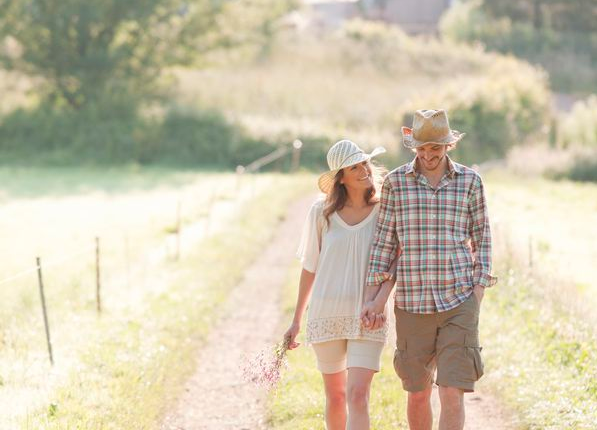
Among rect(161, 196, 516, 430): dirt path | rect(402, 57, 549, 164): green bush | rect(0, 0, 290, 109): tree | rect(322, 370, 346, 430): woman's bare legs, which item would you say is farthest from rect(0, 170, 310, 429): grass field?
rect(0, 0, 290, 109): tree

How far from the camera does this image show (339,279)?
5.95 m

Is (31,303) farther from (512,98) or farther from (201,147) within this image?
(512,98)

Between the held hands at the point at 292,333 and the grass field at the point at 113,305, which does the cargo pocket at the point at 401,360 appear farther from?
the grass field at the point at 113,305

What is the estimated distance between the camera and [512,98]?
36438 mm

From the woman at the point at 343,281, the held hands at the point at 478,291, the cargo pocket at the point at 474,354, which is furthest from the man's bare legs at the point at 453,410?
the held hands at the point at 478,291

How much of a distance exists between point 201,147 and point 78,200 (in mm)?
10577

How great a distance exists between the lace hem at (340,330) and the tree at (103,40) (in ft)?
106

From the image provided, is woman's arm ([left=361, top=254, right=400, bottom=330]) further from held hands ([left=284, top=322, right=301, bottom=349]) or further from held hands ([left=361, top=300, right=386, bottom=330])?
held hands ([left=284, top=322, right=301, bottom=349])

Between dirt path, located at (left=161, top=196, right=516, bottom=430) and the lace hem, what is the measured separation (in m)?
1.06

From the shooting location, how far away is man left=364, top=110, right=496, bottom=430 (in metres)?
5.70

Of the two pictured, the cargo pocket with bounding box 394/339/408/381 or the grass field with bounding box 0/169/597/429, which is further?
the grass field with bounding box 0/169/597/429

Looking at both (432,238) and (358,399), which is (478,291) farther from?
(358,399)

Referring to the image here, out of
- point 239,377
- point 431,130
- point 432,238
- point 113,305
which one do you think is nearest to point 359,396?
point 432,238

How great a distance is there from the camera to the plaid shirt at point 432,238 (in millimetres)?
5727
